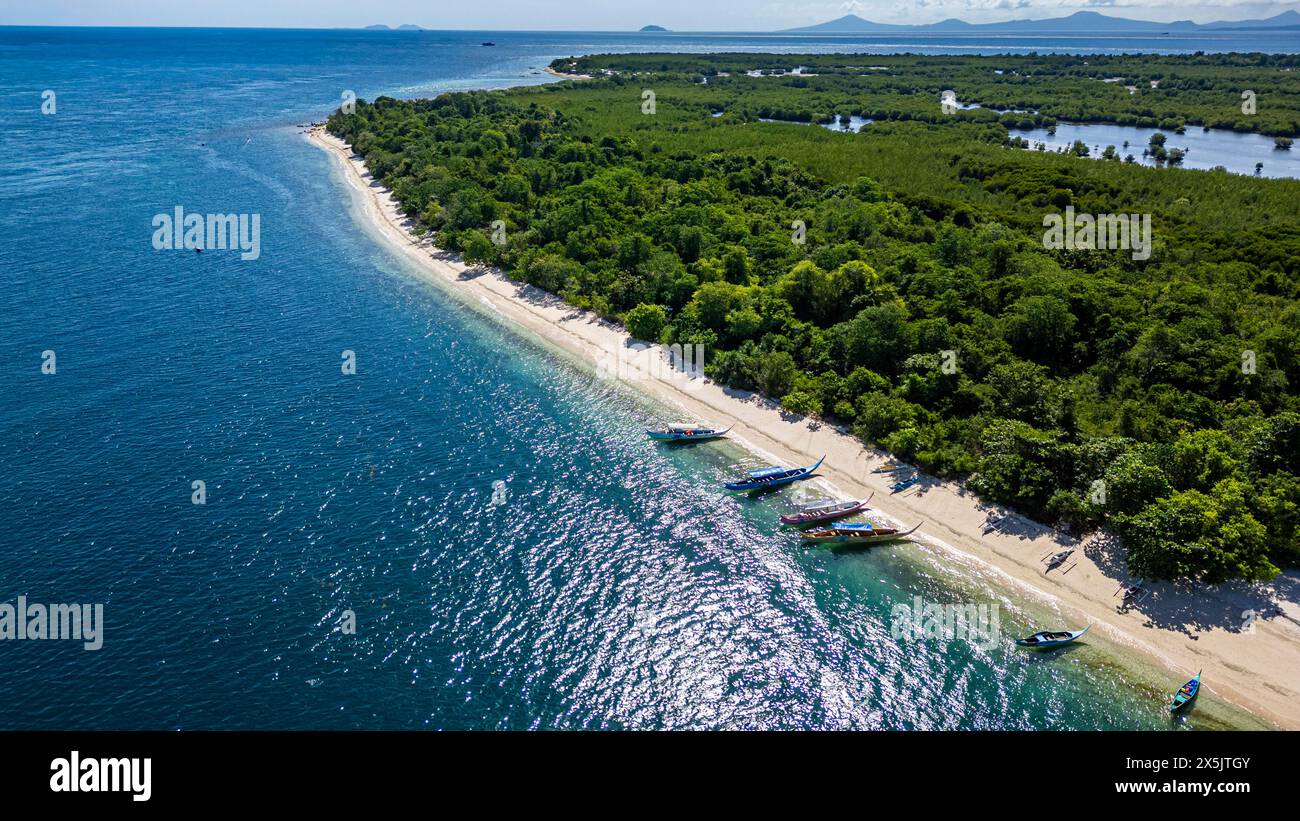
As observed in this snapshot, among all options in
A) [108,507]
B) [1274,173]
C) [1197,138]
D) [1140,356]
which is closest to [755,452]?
[1140,356]

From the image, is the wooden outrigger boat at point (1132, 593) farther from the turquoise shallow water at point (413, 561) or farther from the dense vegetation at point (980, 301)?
the turquoise shallow water at point (413, 561)

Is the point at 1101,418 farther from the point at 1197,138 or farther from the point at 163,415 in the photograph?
the point at 1197,138

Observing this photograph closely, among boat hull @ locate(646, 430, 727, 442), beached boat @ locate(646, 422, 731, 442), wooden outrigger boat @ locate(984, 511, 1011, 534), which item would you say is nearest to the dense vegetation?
wooden outrigger boat @ locate(984, 511, 1011, 534)

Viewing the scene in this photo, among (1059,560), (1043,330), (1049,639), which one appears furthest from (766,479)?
(1043,330)

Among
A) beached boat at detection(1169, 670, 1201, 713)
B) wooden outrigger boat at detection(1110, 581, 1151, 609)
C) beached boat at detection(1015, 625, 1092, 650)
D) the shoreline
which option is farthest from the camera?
wooden outrigger boat at detection(1110, 581, 1151, 609)

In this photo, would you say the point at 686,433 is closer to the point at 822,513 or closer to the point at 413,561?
the point at 822,513

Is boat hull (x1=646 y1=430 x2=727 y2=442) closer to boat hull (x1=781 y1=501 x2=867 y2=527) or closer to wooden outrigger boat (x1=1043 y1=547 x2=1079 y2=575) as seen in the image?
boat hull (x1=781 y1=501 x2=867 y2=527)

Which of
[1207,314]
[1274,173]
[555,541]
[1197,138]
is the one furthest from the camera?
[1197,138]

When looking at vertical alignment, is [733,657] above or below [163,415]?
below
